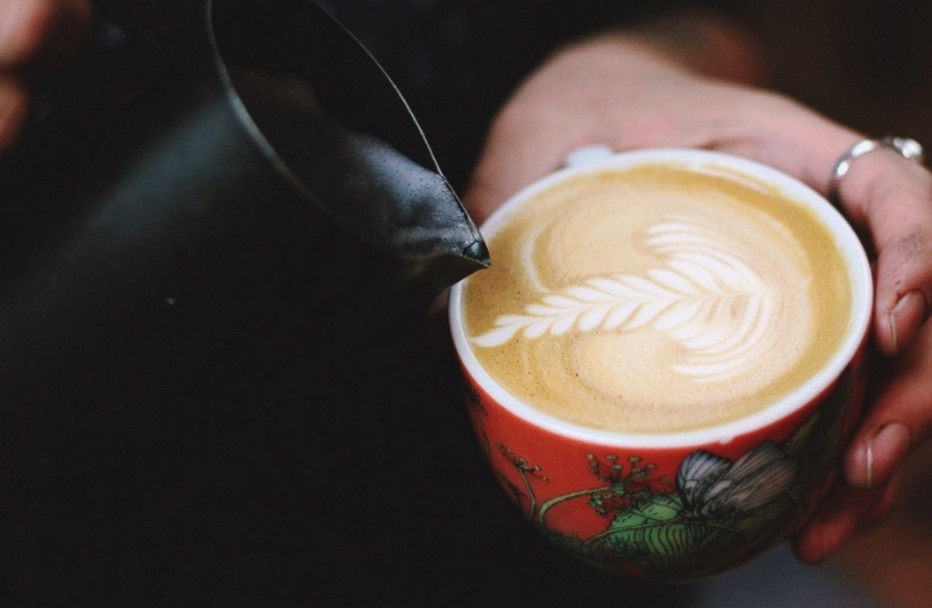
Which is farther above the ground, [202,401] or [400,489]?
[202,401]

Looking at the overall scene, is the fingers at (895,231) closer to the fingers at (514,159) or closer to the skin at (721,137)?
the skin at (721,137)

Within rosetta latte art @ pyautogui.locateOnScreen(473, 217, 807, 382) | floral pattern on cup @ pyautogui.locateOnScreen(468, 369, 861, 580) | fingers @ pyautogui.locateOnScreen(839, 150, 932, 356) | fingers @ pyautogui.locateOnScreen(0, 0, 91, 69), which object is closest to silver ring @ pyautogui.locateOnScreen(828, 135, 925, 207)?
fingers @ pyautogui.locateOnScreen(839, 150, 932, 356)

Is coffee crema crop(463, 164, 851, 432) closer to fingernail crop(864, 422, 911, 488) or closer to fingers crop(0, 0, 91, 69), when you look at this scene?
fingernail crop(864, 422, 911, 488)

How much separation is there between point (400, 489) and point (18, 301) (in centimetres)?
51

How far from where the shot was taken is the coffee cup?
0.54m

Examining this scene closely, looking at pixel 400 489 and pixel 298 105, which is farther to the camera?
pixel 400 489

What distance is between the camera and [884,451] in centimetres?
63

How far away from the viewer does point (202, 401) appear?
0.48 m

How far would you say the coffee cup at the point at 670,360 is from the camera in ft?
1.78

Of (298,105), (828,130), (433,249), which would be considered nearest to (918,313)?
(828,130)

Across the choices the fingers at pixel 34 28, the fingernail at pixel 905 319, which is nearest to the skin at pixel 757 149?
the fingernail at pixel 905 319

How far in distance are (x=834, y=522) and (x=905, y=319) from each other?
269 mm

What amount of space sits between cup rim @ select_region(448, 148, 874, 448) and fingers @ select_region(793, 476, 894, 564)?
0.81ft

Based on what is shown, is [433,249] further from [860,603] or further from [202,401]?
[860,603]
